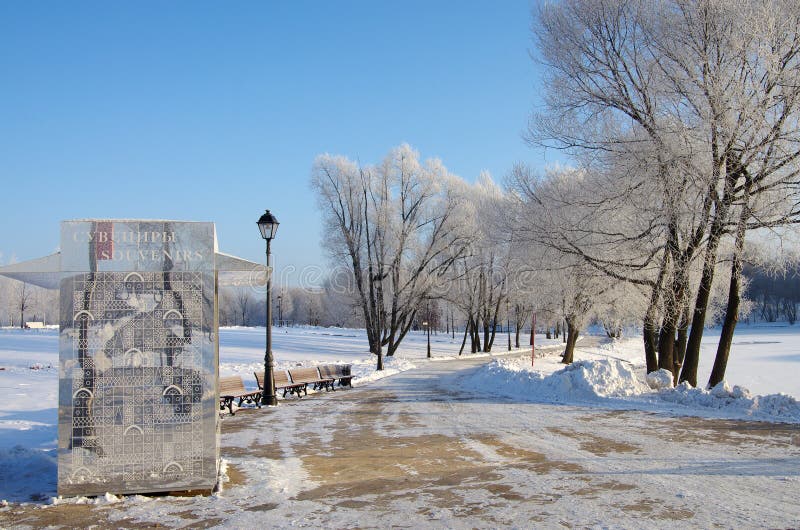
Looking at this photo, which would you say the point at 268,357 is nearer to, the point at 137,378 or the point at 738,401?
the point at 137,378

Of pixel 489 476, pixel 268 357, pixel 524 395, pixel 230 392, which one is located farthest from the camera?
pixel 524 395

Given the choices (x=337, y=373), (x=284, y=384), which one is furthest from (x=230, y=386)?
(x=337, y=373)

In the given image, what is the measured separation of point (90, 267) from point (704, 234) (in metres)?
14.5

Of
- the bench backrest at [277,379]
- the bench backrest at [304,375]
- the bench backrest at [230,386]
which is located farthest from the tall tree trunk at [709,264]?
the bench backrest at [230,386]

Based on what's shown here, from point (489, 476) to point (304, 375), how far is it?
39.8ft

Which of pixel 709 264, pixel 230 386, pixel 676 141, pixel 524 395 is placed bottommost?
pixel 524 395

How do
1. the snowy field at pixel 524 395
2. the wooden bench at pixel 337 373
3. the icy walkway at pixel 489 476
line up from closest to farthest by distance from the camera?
1. the icy walkway at pixel 489 476
2. the snowy field at pixel 524 395
3. the wooden bench at pixel 337 373

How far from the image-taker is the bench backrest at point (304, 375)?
730 inches

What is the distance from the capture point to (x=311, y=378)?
19.5 meters

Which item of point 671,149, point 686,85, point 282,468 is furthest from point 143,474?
point 686,85

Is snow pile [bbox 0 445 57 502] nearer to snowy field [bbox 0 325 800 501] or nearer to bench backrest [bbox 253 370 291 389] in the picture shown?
snowy field [bbox 0 325 800 501]

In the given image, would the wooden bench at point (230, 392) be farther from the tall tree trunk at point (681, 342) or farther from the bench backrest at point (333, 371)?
the tall tree trunk at point (681, 342)

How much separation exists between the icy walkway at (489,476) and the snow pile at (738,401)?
1052 millimetres

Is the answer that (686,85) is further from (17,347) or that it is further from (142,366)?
(17,347)
